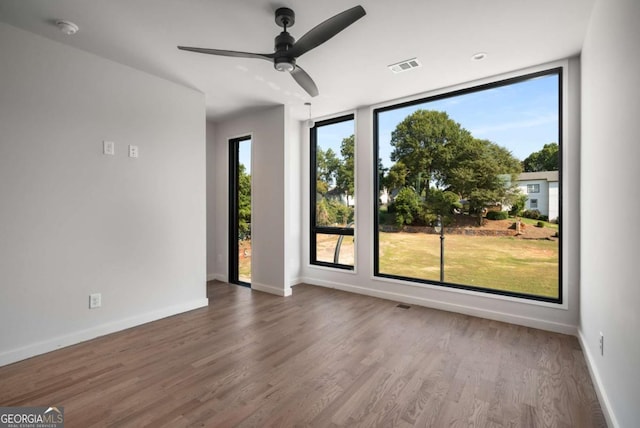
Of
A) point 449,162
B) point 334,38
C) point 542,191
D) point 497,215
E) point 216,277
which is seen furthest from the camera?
point 216,277

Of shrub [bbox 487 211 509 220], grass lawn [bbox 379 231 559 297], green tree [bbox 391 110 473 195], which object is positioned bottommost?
grass lawn [bbox 379 231 559 297]

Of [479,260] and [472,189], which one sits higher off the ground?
[472,189]

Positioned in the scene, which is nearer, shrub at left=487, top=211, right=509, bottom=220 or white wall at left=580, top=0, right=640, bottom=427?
white wall at left=580, top=0, right=640, bottom=427

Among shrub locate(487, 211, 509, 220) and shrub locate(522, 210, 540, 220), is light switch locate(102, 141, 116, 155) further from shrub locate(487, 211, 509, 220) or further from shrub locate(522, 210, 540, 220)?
shrub locate(522, 210, 540, 220)

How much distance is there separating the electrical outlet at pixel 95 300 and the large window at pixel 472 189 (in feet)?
10.7

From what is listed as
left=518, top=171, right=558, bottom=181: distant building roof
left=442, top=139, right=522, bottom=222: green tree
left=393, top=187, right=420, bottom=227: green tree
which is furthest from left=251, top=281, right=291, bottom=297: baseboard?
left=518, top=171, right=558, bottom=181: distant building roof

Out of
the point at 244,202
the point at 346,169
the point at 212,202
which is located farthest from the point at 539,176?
the point at 212,202

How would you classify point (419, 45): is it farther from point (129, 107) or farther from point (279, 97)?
point (129, 107)

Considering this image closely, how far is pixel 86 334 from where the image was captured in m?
2.86

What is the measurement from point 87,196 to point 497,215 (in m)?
4.23

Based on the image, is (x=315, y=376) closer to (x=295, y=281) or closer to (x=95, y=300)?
(x=95, y=300)

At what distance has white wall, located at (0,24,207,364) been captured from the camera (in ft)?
8.13

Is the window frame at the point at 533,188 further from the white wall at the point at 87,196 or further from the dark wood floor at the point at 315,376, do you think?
the white wall at the point at 87,196

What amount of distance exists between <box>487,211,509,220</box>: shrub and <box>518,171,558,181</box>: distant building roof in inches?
15.9
